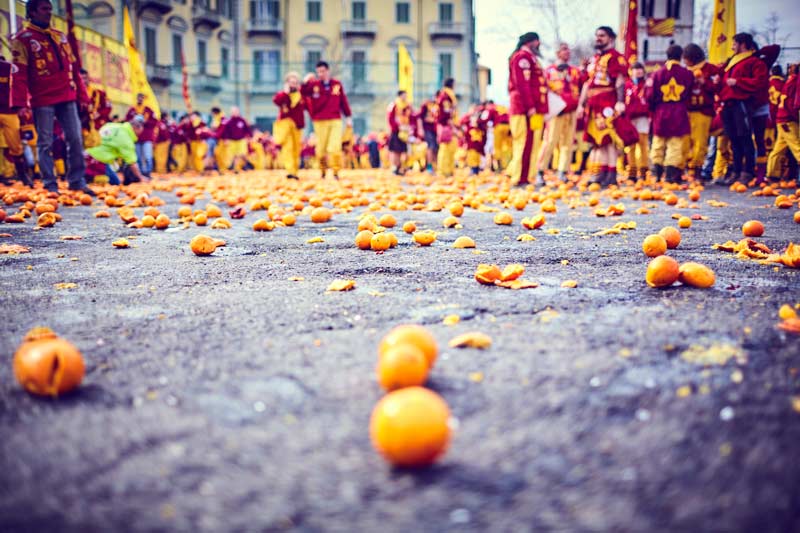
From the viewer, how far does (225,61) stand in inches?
1714

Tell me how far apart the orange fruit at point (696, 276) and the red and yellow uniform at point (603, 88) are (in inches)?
274

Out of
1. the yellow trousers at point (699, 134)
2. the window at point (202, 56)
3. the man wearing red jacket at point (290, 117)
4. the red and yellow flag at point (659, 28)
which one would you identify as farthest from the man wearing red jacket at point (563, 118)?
the window at point (202, 56)

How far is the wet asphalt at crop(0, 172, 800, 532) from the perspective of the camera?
102cm

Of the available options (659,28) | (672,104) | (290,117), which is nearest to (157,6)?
(659,28)

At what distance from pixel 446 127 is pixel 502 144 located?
147 inches

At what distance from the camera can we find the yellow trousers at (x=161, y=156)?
63.0ft

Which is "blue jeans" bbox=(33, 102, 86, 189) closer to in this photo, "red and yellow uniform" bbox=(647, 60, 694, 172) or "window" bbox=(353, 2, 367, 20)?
"red and yellow uniform" bbox=(647, 60, 694, 172)

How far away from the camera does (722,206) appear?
635cm

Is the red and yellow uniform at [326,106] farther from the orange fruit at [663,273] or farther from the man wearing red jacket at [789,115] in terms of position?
the orange fruit at [663,273]

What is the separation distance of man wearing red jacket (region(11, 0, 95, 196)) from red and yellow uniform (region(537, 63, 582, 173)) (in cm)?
700

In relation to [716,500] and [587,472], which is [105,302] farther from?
[716,500]

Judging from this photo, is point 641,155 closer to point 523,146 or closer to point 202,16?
point 523,146

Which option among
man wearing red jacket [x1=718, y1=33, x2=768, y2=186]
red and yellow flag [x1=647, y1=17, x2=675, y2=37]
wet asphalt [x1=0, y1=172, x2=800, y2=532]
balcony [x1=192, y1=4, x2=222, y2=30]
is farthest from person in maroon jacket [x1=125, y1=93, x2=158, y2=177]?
balcony [x1=192, y1=4, x2=222, y2=30]

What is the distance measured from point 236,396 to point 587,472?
32.8 inches
